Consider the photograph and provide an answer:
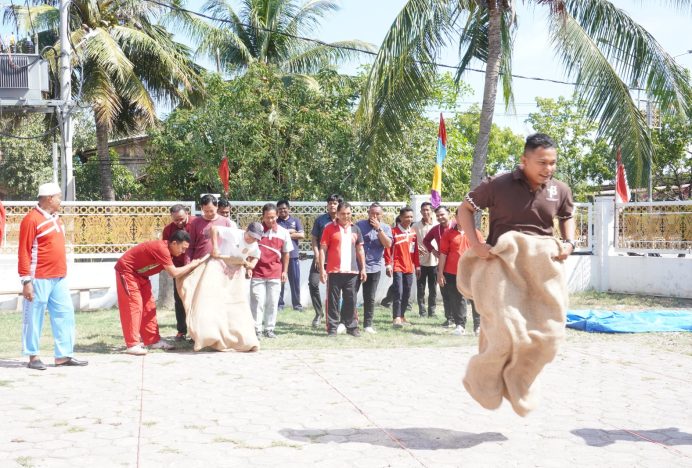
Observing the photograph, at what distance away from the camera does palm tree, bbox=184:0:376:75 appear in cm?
2536

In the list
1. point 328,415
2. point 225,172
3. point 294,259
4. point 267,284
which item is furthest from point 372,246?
point 225,172

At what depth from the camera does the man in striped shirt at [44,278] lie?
7.74m

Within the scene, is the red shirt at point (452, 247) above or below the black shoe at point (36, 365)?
above

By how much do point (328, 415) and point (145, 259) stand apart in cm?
376

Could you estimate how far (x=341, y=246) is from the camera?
33.7ft

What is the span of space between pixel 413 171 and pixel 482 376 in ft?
50.3

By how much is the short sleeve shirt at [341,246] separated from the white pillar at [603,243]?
7713 mm

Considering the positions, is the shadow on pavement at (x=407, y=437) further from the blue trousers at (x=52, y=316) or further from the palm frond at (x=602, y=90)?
the palm frond at (x=602, y=90)

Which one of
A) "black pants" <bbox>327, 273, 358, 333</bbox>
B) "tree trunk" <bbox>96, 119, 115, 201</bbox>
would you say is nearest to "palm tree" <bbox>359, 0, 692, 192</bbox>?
"black pants" <bbox>327, 273, 358, 333</bbox>

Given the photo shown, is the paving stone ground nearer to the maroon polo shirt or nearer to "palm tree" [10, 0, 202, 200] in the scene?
the maroon polo shirt

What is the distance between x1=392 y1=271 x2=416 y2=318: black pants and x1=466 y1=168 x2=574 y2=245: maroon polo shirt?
6.50m

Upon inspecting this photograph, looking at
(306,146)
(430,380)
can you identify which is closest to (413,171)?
(306,146)

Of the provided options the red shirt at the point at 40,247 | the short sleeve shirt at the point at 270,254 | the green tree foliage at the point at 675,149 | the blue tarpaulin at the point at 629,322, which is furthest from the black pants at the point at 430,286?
the green tree foliage at the point at 675,149

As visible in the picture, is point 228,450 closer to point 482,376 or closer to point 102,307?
point 482,376
